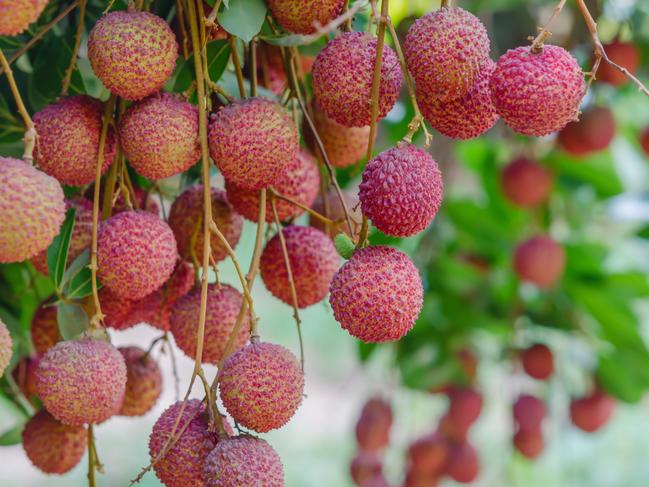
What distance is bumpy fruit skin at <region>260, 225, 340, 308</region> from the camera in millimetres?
624

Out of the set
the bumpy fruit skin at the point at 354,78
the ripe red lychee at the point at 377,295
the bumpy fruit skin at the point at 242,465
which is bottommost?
the bumpy fruit skin at the point at 242,465

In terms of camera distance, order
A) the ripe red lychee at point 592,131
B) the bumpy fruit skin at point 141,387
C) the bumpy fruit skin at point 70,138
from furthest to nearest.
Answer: the ripe red lychee at point 592,131 → the bumpy fruit skin at point 141,387 → the bumpy fruit skin at point 70,138

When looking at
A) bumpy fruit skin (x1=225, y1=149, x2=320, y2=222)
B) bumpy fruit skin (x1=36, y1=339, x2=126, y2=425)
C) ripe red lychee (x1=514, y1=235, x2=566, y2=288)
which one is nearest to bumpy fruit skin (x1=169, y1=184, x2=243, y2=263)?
bumpy fruit skin (x1=225, y1=149, x2=320, y2=222)

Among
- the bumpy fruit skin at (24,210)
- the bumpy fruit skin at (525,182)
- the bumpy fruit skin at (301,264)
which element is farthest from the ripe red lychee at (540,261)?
the bumpy fruit skin at (24,210)

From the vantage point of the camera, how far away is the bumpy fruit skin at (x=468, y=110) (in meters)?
0.50

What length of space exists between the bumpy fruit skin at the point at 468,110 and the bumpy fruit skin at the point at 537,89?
16 millimetres

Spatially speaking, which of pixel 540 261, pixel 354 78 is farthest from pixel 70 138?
pixel 540 261

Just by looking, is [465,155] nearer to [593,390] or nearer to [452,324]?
[452,324]

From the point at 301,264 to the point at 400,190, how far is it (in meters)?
0.16

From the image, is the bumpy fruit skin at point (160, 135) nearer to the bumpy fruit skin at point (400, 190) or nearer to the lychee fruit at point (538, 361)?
the bumpy fruit skin at point (400, 190)

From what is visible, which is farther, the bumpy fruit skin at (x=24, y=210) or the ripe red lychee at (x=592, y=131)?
the ripe red lychee at (x=592, y=131)

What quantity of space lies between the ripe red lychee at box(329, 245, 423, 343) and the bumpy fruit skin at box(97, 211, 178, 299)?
4.5 inches

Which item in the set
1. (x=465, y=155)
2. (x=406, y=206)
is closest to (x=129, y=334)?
(x=465, y=155)

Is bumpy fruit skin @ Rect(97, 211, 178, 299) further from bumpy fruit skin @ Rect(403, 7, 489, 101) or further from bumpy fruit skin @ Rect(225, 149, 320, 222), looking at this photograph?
bumpy fruit skin @ Rect(403, 7, 489, 101)
